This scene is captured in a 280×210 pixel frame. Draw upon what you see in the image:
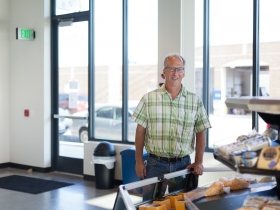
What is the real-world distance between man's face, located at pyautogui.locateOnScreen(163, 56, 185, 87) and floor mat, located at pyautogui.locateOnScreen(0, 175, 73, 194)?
396 cm

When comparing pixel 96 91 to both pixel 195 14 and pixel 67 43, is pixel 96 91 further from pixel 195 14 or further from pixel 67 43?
pixel 195 14

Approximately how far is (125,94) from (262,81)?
7.81ft

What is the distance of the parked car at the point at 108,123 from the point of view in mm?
7051

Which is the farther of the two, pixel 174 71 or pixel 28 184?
pixel 28 184

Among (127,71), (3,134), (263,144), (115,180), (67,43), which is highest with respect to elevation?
(67,43)

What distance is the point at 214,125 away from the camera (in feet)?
19.4

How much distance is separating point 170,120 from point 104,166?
3.56m

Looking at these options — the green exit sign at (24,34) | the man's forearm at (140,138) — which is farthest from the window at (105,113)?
the man's forearm at (140,138)

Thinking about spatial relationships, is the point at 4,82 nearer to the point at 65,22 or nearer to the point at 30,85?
the point at 30,85

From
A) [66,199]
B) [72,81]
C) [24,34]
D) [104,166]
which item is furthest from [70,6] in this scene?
[66,199]

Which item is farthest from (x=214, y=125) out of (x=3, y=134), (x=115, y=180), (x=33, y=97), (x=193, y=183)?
(x=3, y=134)

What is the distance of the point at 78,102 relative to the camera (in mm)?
7727

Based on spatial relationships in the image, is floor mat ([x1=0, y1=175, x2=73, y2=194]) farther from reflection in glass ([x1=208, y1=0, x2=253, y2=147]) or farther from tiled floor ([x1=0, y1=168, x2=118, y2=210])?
reflection in glass ([x1=208, y1=0, x2=253, y2=147])

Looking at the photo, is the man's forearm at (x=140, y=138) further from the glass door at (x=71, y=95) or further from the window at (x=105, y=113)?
the glass door at (x=71, y=95)
